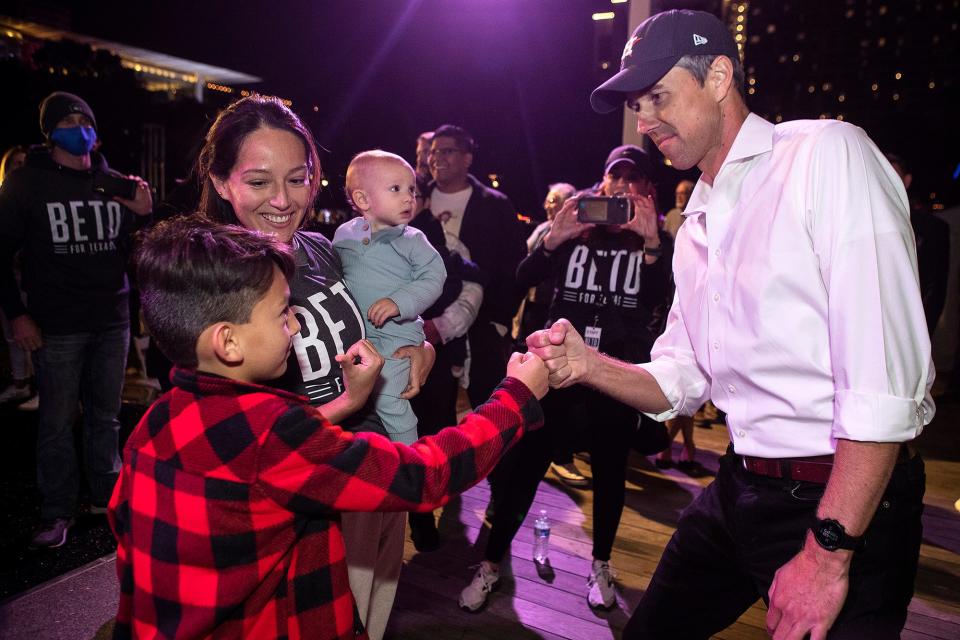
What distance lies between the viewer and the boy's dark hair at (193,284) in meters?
1.14

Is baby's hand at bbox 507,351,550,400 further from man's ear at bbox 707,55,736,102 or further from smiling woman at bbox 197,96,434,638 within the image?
man's ear at bbox 707,55,736,102

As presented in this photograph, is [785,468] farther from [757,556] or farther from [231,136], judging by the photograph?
[231,136]

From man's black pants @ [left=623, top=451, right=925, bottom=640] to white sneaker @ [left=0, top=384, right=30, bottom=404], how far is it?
589 centimetres

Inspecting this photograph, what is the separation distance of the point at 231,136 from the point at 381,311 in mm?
712

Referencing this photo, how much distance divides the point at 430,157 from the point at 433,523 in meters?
2.29

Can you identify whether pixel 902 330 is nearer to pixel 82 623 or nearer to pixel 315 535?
pixel 315 535

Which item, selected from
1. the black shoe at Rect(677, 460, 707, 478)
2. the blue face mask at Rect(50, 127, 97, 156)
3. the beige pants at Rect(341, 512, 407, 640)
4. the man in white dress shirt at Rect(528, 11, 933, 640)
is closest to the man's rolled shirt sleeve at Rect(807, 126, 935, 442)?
the man in white dress shirt at Rect(528, 11, 933, 640)

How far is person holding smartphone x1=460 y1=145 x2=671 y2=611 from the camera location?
280 centimetres

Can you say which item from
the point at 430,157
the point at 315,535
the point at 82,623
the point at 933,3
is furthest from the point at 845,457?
the point at 933,3

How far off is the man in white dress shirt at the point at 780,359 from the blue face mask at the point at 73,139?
2839 millimetres

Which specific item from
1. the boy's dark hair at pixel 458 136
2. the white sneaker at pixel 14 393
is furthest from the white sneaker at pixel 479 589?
the white sneaker at pixel 14 393

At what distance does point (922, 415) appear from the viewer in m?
1.21

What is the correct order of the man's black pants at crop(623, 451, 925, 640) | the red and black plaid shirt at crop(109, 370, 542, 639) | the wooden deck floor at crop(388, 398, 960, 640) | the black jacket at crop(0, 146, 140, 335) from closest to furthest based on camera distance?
the red and black plaid shirt at crop(109, 370, 542, 639) < the man's black pants at crop(623, 451, 925, 640) < the wooden deck floor at crop(388, 398, 960, 640) < the black jacket at crop(0, 146, 140, 335)

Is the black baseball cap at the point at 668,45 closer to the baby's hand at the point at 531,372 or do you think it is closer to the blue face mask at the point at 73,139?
the baby's hand at the point at 531,372
